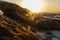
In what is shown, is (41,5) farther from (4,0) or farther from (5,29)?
(5,29)

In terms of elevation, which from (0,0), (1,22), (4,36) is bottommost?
(4,36)

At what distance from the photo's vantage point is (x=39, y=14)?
29.1 ft

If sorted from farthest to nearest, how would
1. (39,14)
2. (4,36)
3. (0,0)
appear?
(39,14), (0,0), (4,36)

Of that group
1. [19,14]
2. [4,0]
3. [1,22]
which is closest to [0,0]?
[4,0]

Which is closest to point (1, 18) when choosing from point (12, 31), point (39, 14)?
point (12, 31)

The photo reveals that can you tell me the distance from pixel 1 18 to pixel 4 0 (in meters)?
2.04

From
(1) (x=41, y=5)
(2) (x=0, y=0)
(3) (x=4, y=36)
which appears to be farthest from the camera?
(1) (x=41, y=5)

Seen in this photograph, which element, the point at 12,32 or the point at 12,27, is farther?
the point at 12,27

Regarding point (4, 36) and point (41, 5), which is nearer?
point (4, 36)

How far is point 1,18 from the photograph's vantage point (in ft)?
19.9

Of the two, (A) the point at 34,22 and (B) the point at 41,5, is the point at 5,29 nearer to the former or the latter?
(A) the point at 34,22

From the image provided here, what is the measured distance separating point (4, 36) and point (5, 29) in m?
0.28

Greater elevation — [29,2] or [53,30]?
[29,2]

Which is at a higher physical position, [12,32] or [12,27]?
[12,27]
